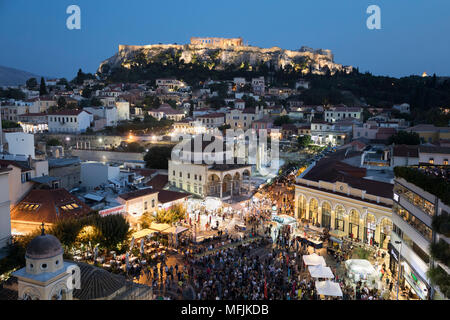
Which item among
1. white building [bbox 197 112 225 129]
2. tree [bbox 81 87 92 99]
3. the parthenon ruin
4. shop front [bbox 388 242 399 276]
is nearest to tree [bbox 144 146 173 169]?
shop front [bbox 388 242 399 276]

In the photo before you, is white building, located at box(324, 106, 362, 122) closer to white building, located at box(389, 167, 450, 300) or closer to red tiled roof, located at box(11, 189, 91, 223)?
white building, located at box(389, 167, 450, 300)

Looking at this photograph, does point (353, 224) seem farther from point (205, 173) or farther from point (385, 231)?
point (205, 173)

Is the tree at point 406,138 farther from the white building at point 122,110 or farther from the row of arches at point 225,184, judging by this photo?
the white building at point 122,110

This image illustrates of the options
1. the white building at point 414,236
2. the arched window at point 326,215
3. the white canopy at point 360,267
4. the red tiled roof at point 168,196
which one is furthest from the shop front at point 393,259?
the red tiled roof at point 168,196

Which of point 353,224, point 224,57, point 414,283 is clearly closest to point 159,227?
point 353,224
